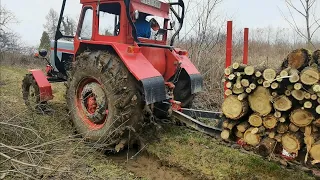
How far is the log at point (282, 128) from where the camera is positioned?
131 inches

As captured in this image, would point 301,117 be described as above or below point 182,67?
below

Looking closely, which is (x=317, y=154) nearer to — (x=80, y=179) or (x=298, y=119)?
(x=298, y=119)

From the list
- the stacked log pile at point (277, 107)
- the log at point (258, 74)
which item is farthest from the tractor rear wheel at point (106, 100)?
the log at point (258, 74)

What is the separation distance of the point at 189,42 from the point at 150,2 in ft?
15.3

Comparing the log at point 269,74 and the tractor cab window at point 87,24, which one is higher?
the tractor cab window at point 87,24

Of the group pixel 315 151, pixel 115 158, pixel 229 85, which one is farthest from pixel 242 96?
pixel 115 158

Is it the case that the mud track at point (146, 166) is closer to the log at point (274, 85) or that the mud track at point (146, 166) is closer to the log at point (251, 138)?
the log at point (251, 138)

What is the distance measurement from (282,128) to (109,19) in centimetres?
311

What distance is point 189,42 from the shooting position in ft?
30.8

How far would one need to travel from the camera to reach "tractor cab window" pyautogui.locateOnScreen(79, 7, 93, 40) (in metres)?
5.01

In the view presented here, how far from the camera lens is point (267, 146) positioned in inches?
132

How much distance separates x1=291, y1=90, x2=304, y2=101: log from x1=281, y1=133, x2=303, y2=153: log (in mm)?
387

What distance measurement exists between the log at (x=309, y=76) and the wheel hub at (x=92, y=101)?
2.49 meters

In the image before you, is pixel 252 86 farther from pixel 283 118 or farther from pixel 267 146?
pixel 267 146
